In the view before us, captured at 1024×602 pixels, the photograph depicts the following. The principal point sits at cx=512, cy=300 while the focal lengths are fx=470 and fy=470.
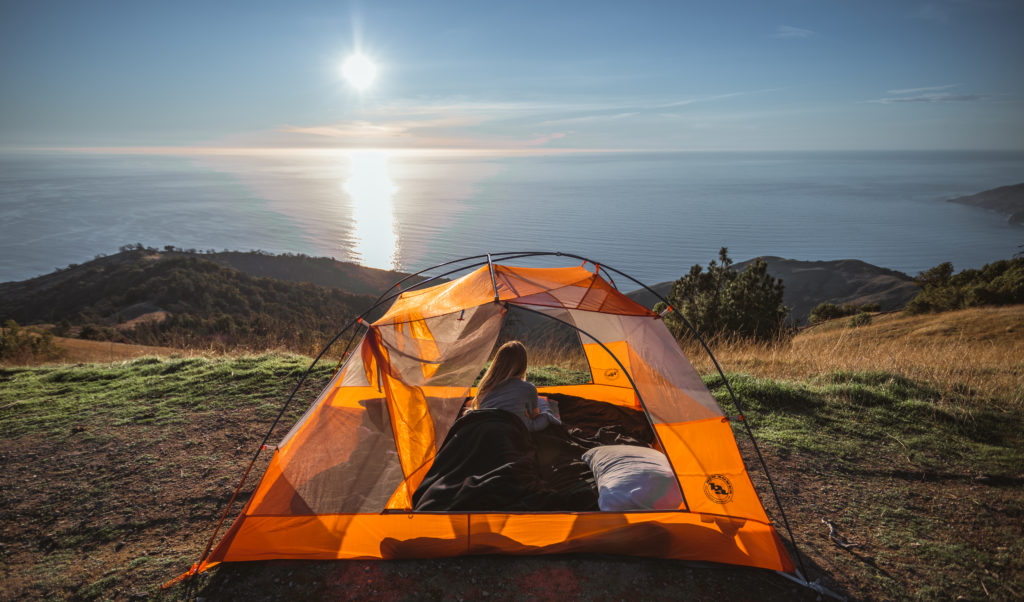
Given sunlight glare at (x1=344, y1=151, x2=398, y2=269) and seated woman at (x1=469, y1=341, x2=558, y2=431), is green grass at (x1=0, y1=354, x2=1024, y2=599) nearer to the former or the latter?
seated woman at (x1=469, y1=341, x2=558, y2=431)

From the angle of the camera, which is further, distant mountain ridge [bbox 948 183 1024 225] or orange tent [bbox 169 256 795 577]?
distant mountain ridge [bbox 948 183 1024 225]

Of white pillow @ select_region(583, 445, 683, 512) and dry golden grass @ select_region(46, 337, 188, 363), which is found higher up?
white pillow @ select_region(583, 445, 683, 512)

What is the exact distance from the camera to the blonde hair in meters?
4.39

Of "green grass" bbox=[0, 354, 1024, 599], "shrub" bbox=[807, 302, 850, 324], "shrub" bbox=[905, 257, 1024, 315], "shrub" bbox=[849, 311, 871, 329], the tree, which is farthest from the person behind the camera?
"shrub" bbox=[807, 302, 850, 324]

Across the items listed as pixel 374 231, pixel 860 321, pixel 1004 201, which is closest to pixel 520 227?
pixel 374 231

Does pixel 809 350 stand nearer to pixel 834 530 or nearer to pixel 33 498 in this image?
pixel 834 530

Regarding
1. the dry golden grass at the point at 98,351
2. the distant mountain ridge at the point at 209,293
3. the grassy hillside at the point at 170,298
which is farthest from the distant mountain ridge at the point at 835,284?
the dry golden grass at the point at 98,351

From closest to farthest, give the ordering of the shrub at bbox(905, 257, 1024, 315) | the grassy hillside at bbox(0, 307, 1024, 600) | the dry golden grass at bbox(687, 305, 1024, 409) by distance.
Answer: the grassy hillside at bbox(0, 307, 1024, 600)
the dry golden grass at bbox(687, 305, 1024, 409)
the shrub at bbox(905, 257, 1024, 315)

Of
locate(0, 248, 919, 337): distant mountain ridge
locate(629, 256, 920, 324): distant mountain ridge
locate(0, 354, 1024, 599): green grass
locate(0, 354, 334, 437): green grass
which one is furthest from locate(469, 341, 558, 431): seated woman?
locate(629, 256, 920, 324): distant mountain ridge

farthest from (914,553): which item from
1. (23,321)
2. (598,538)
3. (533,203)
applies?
(533,203)

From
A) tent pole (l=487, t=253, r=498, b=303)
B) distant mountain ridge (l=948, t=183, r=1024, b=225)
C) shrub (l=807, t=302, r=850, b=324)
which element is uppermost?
distant mountain ridge (l=948, t=183, r=1024, b=225)

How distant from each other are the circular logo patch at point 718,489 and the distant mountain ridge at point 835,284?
44796 mm

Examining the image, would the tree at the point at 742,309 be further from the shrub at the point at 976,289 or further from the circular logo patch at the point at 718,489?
the shrub at the point at 976,289

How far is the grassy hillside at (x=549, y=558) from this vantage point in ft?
10.3
